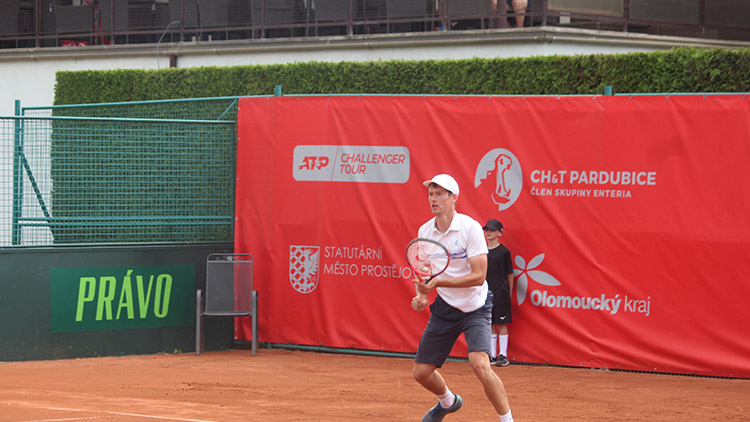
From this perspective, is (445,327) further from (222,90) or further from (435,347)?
(222,90)

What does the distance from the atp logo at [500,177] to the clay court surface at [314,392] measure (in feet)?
6.03

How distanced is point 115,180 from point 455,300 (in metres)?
5.48

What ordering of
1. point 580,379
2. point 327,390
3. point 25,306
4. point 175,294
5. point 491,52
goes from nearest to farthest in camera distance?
point 327,390, point 580,379, point 25,306, point 175,294, point 491,52

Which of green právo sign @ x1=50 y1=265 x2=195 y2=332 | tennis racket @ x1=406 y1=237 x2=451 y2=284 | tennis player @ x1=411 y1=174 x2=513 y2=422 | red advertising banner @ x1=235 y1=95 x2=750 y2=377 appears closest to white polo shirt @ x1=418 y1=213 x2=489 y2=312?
tennis player @ x1=411 y1=174 x2=513 y2=422

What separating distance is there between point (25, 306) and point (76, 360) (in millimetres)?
818

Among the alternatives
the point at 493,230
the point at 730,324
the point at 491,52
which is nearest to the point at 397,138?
the point at 493,230

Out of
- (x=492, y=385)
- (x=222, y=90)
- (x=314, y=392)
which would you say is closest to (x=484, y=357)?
(x=492, y=385)

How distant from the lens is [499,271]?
938cm

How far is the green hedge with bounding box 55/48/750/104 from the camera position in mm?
11781

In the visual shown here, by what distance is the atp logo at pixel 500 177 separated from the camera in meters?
9.52

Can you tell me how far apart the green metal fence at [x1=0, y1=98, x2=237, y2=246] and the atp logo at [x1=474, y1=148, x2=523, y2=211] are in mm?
3132

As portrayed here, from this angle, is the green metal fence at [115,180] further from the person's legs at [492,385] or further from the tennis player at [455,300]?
the person's legs at [492,385]

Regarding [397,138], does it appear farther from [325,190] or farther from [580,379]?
[580,379]

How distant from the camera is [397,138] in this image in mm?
10000
